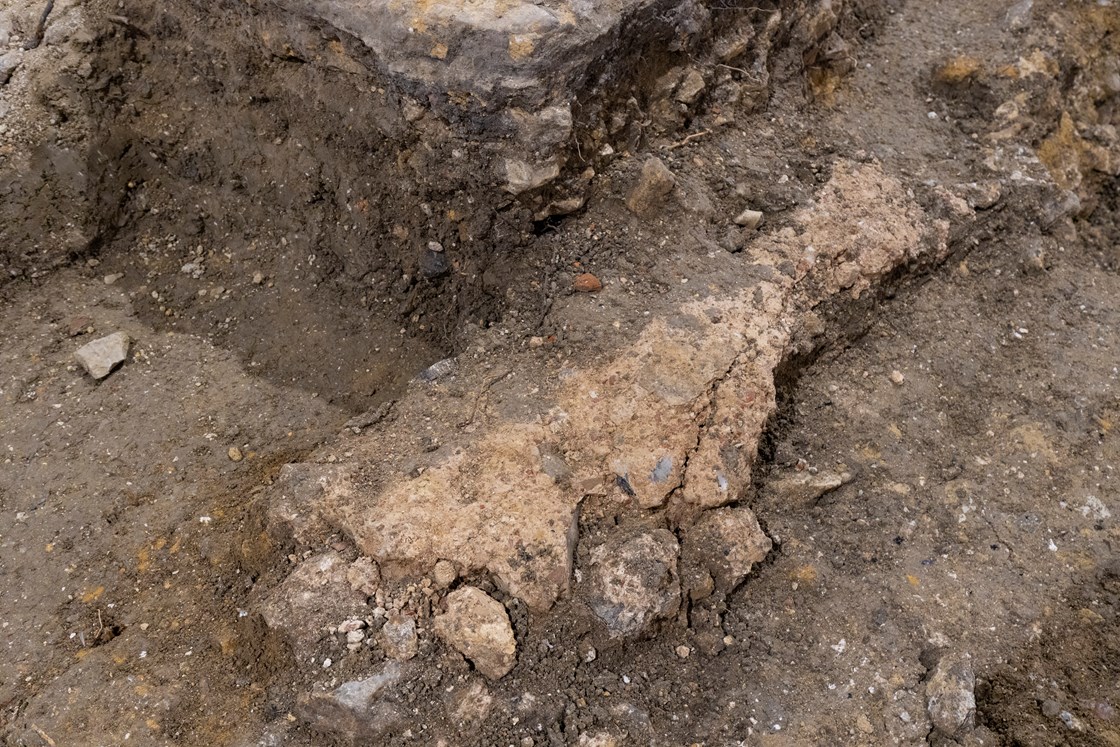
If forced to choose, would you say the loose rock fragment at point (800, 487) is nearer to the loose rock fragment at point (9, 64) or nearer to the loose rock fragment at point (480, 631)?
the loose rock fragment at point (480, 631)

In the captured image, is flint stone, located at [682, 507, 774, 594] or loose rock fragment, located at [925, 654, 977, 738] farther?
flint stone, located at [682, 507, 774, 594]

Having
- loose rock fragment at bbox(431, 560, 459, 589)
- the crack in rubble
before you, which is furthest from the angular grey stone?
the crack in rubble

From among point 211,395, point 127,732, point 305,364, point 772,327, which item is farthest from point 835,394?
point 127,732

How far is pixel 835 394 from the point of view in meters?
2.99

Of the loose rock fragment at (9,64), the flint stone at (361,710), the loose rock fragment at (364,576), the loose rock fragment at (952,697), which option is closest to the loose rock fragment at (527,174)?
the loose rock fragment at (364,576)

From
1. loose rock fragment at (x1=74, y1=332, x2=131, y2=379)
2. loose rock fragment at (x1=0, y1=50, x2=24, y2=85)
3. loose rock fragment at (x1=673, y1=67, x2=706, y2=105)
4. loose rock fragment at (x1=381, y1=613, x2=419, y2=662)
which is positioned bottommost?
loose rock fragment at (x1=74, y1=332, x2=131, y2=379)

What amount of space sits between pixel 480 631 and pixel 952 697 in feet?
Answer: 4.41

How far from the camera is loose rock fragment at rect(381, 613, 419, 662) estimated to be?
238 centimetres

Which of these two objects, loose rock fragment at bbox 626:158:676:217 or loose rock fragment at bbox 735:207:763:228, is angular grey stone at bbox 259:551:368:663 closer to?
loose rock fragment at bbox 626:158:676:217

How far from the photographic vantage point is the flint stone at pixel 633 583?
2.43m

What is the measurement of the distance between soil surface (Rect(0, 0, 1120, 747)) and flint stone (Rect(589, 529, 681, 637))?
0.06m

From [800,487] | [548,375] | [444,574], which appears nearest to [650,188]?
[548,375]

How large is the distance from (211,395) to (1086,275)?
358cm

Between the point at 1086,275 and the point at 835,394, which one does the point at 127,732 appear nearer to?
the point at 835,394
